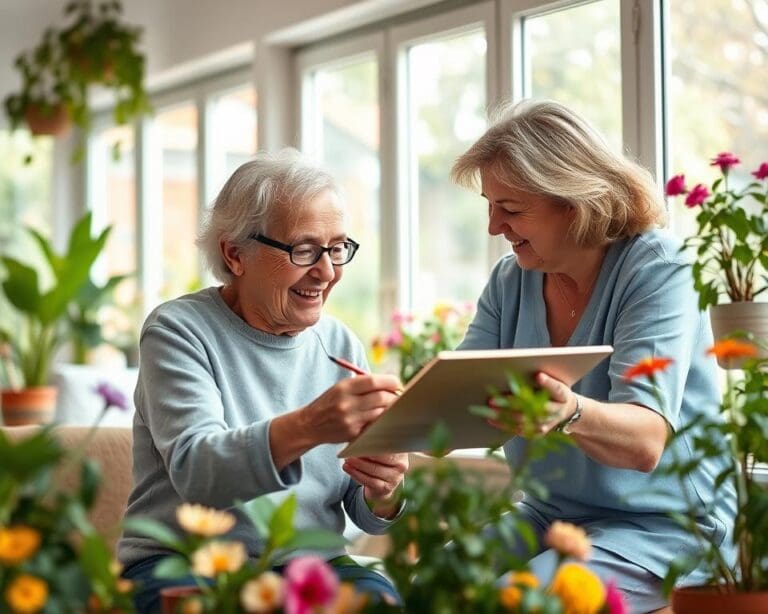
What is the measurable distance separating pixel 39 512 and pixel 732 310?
175 centimetres

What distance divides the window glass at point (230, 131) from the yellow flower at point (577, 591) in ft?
14.7

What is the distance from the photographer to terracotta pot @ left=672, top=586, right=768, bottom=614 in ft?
4.31

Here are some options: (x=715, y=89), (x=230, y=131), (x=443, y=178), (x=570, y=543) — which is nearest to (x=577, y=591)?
(x=570, y=543)

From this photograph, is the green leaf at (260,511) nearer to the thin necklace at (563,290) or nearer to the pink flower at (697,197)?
the thin necklace at (563,290)

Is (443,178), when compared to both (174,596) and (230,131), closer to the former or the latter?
(230,131)

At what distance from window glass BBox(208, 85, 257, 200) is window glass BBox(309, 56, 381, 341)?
587 millimetres

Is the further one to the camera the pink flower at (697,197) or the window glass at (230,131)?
the window glass at (230,131)

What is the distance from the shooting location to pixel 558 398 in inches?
69.2

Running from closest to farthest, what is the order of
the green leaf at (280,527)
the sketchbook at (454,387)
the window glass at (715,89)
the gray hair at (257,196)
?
the green leaf at (280,527)
the sketchbook at (454,387)
the gray hair at (257,196)
the window glass at (715,89)

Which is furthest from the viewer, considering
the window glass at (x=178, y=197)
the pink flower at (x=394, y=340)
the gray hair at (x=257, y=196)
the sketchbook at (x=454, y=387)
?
the window glass at (x=178, y=197)

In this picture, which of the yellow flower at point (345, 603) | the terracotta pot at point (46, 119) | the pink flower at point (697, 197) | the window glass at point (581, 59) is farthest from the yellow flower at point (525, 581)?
the terracotta pot at point (46, 119)

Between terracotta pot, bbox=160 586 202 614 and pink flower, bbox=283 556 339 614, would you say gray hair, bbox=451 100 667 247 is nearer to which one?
terracotta pot, bbox=160 586 202 614

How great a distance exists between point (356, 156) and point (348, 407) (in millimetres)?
3134

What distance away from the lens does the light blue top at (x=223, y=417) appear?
1835 mm
